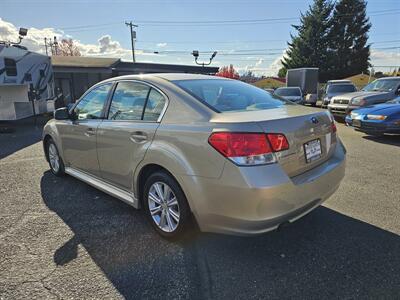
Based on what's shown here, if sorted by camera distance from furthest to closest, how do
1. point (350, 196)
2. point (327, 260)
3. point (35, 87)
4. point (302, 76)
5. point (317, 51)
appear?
point (317, 51) < point (302, 76) < point (35, 87) < point (350, 196) < point (327, 260)

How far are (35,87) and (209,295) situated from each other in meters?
12.8

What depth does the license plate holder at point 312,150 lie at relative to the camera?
2.69m

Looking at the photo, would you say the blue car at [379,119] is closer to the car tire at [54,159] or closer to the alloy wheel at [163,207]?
the alloy wheel at [163,207]

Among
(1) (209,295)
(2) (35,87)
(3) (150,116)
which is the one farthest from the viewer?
(2) (35,87)

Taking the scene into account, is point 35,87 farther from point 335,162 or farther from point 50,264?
point 335,162

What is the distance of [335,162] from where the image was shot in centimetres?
304

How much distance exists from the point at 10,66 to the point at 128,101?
9810 millimetres

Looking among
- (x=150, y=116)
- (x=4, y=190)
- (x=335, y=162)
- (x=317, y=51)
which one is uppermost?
(x=317, y=51)

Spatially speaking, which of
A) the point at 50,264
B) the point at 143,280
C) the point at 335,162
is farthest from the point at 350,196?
the point at 50,264

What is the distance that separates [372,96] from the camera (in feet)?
34.0

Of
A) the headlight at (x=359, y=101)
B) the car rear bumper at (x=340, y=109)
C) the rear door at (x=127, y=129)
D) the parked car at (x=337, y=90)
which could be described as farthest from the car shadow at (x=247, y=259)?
the parked car at (x=337, y=90)

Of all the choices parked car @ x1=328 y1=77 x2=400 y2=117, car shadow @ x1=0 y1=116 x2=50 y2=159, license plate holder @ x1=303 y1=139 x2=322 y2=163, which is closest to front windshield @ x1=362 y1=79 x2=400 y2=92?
parked car @ x1=328 y1=77 x2=400 y2=117

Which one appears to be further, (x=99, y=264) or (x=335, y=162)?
(x=335, y=162)

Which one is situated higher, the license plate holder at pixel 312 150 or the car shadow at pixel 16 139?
the license plate holder at pixel 312 150
